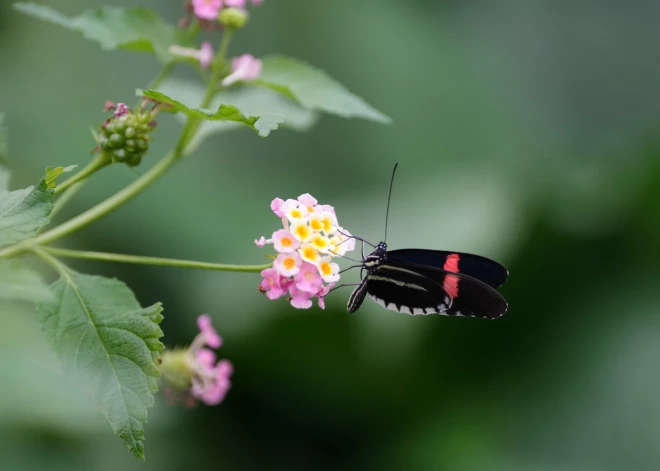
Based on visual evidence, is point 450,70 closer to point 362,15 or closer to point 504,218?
point 362,15

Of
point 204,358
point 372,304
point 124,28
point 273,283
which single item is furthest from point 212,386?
point 372,304

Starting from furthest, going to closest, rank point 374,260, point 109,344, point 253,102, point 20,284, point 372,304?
point 372,304, point 253,102, point 374,260, point 109,344, point 20,284

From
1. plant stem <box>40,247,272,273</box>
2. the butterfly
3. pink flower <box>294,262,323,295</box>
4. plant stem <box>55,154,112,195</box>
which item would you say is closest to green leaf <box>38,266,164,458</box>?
plant stem <box>40,247,272,273</box>

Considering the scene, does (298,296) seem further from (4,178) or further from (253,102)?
(253,102)

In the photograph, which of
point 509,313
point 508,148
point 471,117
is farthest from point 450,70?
point 509,313

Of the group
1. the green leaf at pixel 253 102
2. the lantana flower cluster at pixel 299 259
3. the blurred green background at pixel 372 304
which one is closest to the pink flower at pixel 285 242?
the lantana flower cluster at pixel 299 259

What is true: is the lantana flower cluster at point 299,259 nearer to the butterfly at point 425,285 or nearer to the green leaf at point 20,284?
the butterfly at point 425,285

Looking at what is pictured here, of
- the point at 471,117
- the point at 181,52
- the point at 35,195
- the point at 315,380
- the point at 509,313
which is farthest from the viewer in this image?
the point at 471,117

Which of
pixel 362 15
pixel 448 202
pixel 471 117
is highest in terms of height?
pixel 362 15
